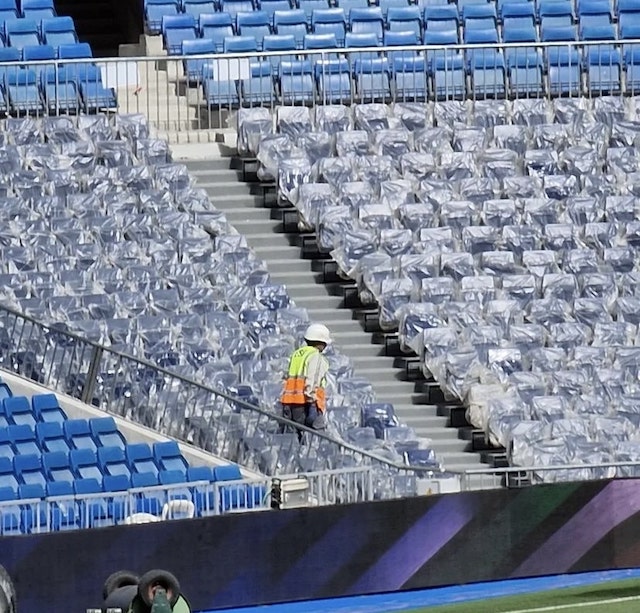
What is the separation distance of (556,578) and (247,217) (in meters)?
6.82

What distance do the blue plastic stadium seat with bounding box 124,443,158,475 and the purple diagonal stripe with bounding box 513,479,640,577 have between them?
116 inches

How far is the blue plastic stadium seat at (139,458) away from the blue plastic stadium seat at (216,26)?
863 centimetres

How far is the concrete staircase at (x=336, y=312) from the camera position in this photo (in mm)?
19797

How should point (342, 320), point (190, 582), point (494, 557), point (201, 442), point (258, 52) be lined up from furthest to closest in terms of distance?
point (258, 52)
point (342, 320)
point (201, 442)
point (494, 557)
point (190, 582)

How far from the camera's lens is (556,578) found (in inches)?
671

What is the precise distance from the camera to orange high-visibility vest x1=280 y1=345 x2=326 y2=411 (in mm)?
17672

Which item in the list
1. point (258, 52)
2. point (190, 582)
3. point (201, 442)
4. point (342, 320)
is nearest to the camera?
point (190, 582)

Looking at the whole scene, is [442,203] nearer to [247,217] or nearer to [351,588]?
[247,217]

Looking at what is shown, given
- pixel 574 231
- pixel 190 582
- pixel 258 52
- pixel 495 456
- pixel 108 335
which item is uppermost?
pixel 258 52

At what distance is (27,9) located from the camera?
25188 millimetres

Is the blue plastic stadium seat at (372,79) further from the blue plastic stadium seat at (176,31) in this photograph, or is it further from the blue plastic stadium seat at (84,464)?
the blue plastic stadium seat at (84,464)

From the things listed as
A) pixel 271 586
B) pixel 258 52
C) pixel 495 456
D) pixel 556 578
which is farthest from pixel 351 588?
pixel 258 52

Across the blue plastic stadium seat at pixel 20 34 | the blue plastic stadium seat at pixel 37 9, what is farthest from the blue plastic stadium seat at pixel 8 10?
the blue plastic stadium seat at pixel 20 34

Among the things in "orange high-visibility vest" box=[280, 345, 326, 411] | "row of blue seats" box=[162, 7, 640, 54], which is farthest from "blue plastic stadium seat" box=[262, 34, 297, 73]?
"orange high-visibility vest" box=[280, 345, 326, 411]
